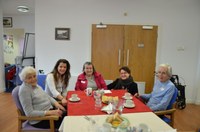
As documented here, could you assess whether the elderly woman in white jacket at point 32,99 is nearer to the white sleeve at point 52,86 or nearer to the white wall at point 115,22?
the white sleeve at point 52,86

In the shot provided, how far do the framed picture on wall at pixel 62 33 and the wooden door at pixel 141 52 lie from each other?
53.3 inches

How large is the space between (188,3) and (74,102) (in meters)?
3.65

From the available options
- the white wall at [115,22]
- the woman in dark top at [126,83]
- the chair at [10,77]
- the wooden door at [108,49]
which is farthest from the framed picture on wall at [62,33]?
the chair at [10,77]

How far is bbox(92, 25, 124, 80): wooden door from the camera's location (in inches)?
166

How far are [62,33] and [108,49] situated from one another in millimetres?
1143

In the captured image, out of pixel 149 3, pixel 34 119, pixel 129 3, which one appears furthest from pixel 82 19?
pixel 34 119

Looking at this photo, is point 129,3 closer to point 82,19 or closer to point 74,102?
point 82,19

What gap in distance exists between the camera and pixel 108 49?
14.0 ft

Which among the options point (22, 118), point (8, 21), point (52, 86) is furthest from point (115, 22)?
point (8, 21)

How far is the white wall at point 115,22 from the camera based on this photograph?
4.20 m

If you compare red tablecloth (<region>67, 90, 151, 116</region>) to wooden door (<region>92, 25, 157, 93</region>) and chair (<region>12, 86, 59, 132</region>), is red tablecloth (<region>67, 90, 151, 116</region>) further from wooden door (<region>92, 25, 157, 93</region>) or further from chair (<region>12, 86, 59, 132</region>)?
wooden door (<region>92, 25, 157, 93</region>)

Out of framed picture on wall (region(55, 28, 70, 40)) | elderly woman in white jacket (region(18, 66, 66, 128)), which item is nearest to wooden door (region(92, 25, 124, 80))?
framed picture on wall (region(55, 28, 70, 40))

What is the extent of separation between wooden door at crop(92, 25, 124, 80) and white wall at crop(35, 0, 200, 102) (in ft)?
0.51

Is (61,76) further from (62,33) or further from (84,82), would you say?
(62,33)
